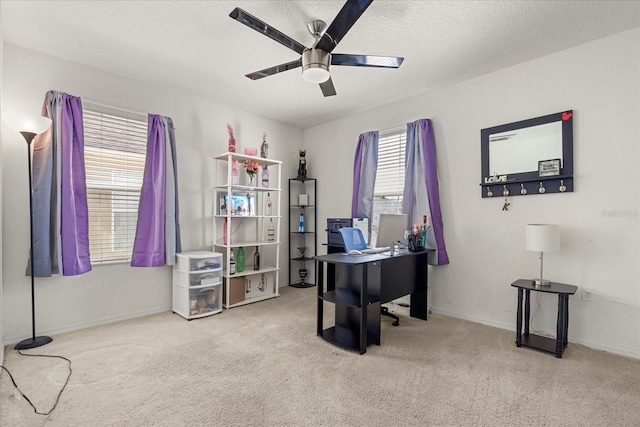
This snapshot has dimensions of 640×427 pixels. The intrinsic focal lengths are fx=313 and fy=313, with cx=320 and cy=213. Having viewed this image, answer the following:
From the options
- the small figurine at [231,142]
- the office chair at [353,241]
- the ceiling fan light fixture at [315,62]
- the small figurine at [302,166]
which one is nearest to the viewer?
the ceiling fan light fixture at [315,62]

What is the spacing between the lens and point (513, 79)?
10.1 feet

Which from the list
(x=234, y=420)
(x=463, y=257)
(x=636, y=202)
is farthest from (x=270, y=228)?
(x=636, y=202)

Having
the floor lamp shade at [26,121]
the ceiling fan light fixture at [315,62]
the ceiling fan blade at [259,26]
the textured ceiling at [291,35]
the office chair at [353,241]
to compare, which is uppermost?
the textured ceiling at [291,35]

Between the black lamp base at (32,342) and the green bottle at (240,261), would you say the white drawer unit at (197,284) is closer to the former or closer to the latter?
the green bottle at (240,261)

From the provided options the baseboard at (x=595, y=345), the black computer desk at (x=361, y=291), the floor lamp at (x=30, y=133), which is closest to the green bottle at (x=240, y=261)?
the black computer desk at (x=361, y=291)

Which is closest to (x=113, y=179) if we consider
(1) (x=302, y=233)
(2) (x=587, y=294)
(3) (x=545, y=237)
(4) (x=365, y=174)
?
(1) (x=302, y=233)

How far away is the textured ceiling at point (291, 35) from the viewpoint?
2.22 metres

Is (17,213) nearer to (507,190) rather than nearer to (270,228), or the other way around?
(270,228)

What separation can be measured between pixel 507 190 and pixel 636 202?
0.91 meters

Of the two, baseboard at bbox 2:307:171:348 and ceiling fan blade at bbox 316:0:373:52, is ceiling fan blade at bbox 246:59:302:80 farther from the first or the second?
baseboard at bbox 2:307:171:348

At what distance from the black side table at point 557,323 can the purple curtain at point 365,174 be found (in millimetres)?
1947

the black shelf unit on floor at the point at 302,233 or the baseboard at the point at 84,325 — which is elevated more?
the black shelf unit on floor at the point at 302,233

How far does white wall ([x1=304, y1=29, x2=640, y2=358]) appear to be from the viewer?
8.23 ft

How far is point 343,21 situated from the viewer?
1.84 meters
